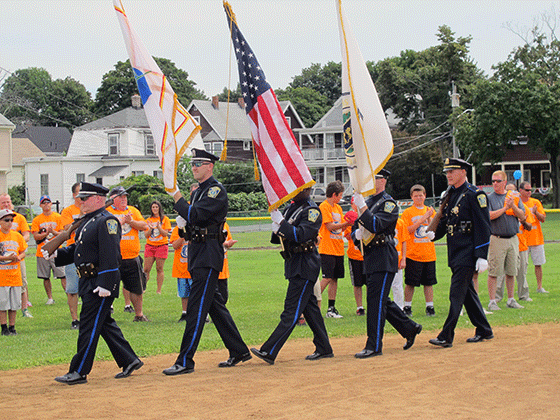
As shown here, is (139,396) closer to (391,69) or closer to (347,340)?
(347,340)

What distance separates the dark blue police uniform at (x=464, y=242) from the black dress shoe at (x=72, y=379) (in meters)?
4.36

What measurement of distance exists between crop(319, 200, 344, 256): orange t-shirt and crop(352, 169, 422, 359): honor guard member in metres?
2.93

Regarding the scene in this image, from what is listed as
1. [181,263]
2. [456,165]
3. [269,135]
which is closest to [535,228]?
[456,165]

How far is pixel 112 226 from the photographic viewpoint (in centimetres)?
723

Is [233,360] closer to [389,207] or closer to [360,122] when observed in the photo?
[389,207]

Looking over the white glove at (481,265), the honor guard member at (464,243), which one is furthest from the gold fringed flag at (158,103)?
the white glove at (481,265)

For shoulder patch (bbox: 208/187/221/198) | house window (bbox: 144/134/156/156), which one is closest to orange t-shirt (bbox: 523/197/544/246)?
shoulder patch (bbox: 208/187/221/198)

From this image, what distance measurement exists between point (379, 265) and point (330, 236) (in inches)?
132

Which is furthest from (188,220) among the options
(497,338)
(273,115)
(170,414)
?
(497,338)

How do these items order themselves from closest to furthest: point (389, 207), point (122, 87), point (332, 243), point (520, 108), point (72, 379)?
1. point (72, 379)
2. point (389, 207)
3. point (332, 243)
4. point (520, 108)
5. point (122, 87)

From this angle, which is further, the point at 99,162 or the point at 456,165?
the point at 99,162

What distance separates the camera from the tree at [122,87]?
7281 centimetres

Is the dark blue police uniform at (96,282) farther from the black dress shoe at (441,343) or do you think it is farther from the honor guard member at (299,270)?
the black dress shoe at (441,343)

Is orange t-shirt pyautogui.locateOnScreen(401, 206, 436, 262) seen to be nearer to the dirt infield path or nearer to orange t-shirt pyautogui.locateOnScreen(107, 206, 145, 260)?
the dirt infield path
